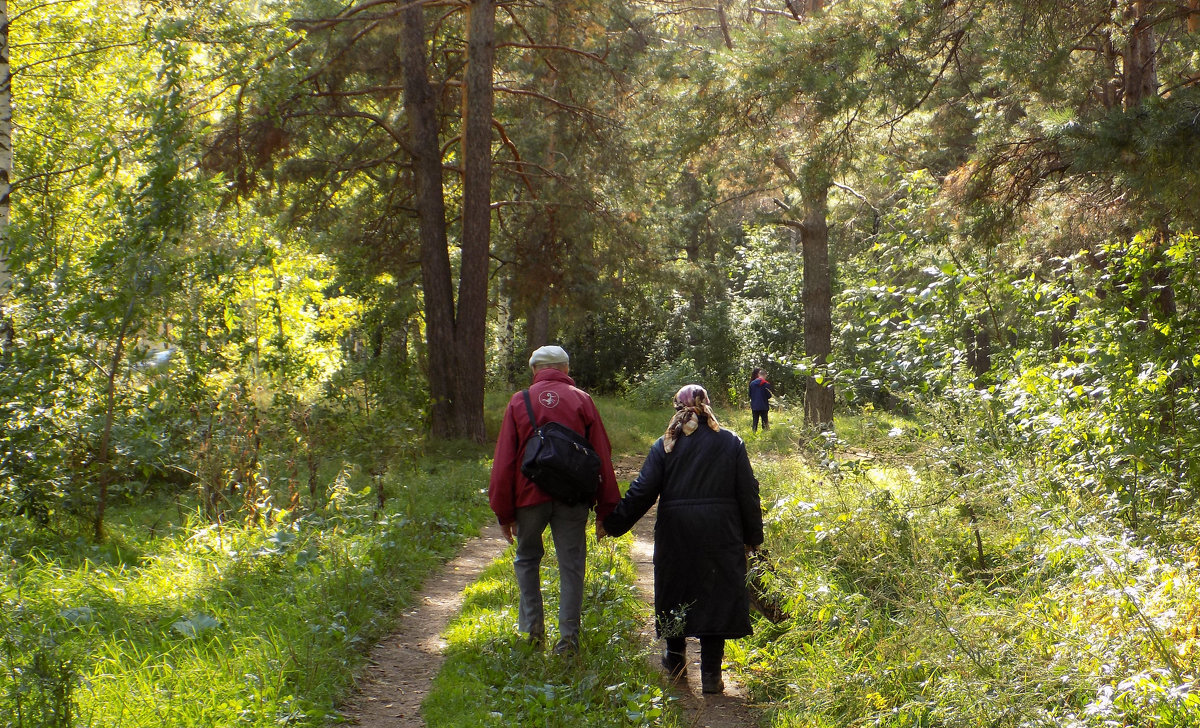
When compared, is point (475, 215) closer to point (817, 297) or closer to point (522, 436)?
point (817, 297)

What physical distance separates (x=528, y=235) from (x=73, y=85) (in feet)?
26.2

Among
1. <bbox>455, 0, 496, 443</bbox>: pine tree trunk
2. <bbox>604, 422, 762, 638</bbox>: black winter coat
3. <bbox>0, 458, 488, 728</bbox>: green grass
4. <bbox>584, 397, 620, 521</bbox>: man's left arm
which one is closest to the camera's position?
<bbox>0, 458, 488, 728</bbox>: green grass

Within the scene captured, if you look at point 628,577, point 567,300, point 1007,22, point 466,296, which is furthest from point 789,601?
point 567,300

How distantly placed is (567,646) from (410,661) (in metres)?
1.10

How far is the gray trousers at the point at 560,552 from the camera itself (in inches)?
221

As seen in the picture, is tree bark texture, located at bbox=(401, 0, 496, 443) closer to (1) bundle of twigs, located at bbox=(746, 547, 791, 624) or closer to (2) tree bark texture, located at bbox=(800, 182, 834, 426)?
(2) tree bark texture, located at bbox=(800, 182, 834, 426)

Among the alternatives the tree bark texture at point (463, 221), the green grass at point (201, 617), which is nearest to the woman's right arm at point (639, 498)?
the green grass at point (201, 617)

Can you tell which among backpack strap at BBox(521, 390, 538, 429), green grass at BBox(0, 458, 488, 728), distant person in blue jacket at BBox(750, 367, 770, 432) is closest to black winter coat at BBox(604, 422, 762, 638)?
backpack strap at BBox(521, 390, 538, 429)

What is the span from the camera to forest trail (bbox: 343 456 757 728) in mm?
5156

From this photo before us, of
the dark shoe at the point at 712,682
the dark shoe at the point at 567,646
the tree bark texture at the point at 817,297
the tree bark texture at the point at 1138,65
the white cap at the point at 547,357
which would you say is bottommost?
the dark shoe at the point at 712,682

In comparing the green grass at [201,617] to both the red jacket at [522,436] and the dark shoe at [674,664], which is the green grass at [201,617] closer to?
the red jacket at [522,436]

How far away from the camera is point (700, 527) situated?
5.61 meters

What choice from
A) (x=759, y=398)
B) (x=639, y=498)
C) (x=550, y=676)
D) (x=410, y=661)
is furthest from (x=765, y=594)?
(x=759, y=398)

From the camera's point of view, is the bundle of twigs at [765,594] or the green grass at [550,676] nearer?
the green grass at [550,676]
